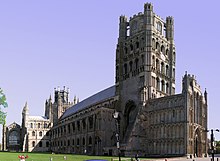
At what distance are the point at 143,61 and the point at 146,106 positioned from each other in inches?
498

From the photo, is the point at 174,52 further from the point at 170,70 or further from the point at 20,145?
the point at 20,145

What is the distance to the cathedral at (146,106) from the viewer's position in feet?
292

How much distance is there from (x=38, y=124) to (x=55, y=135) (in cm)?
2147

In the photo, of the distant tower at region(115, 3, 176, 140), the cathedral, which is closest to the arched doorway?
the cathedral

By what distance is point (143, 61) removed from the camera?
101m

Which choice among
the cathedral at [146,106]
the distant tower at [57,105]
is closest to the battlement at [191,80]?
the cathedral at [146,106]

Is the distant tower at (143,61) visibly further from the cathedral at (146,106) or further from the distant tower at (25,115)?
the distant tower at (25,115)

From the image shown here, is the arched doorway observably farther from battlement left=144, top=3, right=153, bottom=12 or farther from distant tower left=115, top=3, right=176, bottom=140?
battlement left=144, top=3, right=153, bottom=12

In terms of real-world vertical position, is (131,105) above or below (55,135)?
above

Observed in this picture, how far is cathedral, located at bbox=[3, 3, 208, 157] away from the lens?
8900 centimetres

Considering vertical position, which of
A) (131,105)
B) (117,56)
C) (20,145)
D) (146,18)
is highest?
(146,18)

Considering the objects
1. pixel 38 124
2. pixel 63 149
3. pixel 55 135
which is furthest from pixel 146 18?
pixel 38 124

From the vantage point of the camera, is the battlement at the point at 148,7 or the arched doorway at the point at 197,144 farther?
the battlement at the point at 148,7

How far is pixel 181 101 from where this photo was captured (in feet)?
290
